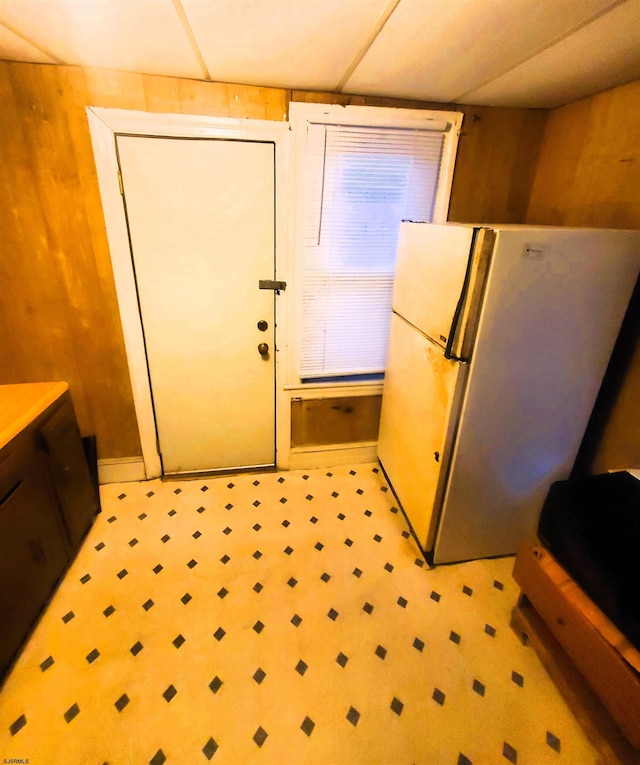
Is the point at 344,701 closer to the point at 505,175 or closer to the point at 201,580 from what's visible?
the point at 201,580

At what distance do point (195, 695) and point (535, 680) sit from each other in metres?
1.32

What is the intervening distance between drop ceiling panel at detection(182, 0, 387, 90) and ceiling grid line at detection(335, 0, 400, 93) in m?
0.01

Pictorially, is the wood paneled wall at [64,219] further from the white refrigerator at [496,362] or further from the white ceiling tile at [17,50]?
the white refrigerator at [496,362]

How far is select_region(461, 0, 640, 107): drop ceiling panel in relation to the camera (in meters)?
1.16

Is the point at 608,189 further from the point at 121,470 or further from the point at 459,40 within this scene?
the point at 121,470

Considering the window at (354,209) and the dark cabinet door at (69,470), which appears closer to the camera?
the dark cabinet door at (69,470)

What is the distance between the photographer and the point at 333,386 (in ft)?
8.01

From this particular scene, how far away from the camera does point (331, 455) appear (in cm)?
268

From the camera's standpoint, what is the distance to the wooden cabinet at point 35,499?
1438mm

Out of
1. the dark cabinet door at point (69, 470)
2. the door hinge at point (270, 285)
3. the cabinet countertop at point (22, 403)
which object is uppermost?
the door hinge at point (270, 285)

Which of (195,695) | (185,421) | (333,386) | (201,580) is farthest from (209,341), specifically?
(195,695)

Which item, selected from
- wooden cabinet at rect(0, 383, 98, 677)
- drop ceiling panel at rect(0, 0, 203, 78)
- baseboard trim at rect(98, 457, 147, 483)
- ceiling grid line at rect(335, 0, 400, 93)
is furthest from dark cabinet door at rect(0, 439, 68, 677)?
ceiling grid line at rect(335, 0, 400, 93)

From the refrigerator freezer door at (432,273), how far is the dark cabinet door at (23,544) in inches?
71.7

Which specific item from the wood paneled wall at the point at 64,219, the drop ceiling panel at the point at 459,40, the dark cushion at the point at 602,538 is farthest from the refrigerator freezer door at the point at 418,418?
the wood paneled wall at the point at 64,219
